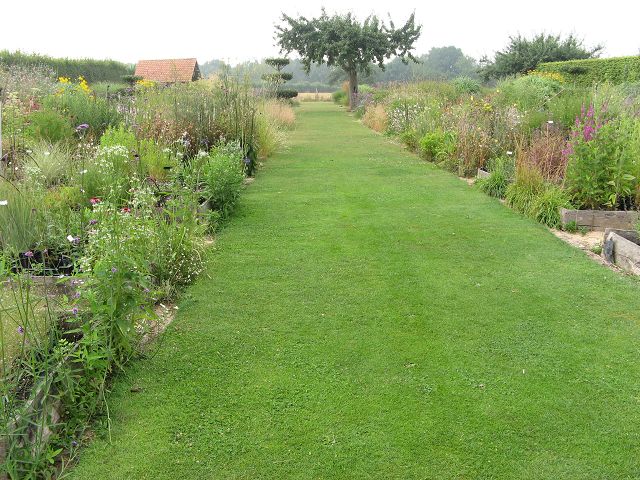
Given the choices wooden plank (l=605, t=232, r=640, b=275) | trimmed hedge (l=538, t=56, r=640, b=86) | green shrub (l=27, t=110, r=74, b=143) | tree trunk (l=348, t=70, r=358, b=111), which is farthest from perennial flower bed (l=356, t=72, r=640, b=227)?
tree trunk (l=348, t=70, r=358, b=111)

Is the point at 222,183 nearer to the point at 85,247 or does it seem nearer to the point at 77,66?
the point at 85,247

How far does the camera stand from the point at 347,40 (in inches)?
1109

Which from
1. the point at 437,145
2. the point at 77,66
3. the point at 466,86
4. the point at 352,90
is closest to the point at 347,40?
the point at 352,90

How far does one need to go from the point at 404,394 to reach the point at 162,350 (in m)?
1.52

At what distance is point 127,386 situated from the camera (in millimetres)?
2908

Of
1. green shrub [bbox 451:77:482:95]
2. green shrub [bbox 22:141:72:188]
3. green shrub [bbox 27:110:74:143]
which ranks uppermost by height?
green shrub [bbox 451:77:482:95]

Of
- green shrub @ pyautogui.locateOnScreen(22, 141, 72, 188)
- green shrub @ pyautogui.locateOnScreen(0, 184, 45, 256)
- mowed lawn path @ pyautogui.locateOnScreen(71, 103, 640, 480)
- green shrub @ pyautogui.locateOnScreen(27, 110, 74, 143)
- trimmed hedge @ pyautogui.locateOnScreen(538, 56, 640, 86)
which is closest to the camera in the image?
mowed lawn path @ pyautogui.locateOnScreen(71, 103, 640, 480)

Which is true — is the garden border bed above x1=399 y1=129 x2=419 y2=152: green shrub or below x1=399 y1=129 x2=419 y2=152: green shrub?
below

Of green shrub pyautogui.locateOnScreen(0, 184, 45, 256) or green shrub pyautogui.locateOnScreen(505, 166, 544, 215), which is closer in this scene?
green shrub pyautogui.locateOnScreen(0, 184, 45, 256)

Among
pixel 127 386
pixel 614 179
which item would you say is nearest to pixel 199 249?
pixel 127 386

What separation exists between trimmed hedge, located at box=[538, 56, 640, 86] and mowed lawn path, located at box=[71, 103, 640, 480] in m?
16.1

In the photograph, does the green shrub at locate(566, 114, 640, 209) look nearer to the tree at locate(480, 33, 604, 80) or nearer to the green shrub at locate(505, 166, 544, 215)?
the green shrub at locate(505, 166, 544, 215)

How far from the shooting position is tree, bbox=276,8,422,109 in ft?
94.4

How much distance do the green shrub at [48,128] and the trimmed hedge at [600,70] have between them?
1662 cm
